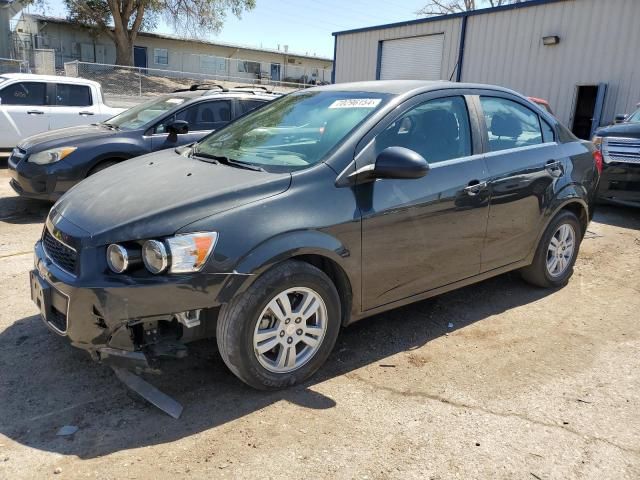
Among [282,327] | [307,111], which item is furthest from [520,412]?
[307,111]

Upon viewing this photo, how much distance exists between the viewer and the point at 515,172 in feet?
13.5

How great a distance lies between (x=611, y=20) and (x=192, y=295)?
47.8 ft

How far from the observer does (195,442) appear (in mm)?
2635

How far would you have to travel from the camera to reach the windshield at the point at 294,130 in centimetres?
337

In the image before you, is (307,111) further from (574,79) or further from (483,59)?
(483,59)

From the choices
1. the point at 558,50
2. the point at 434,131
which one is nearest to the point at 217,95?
the point at 434,131

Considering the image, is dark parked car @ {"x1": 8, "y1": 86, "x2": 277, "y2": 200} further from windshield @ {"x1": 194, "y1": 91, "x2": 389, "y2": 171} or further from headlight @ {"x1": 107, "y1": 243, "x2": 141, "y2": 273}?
headlight @ {"x1": 107, "y1": 243, "x2": 141, "y2": 273}

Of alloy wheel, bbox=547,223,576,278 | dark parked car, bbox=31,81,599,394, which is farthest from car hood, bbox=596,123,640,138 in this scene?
dark parked car, bbox=31,81,599,394

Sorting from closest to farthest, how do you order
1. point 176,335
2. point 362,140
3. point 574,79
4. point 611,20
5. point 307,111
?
point 176,335, point 362,140, point 307,111, point 611,20, point 574,79

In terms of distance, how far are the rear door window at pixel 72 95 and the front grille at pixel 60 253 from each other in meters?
8.28

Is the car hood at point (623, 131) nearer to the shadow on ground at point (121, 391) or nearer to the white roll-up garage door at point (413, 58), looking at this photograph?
the shadow on ground at point (121, 391)

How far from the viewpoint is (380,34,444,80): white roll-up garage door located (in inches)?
721

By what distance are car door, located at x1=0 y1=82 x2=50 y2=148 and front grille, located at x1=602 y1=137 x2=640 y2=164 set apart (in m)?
9.66

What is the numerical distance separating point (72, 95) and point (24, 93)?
82 centimetres
